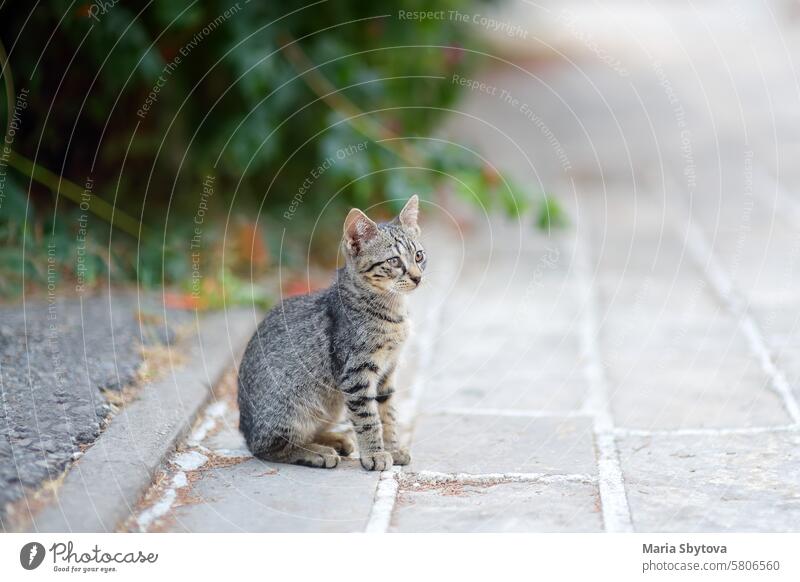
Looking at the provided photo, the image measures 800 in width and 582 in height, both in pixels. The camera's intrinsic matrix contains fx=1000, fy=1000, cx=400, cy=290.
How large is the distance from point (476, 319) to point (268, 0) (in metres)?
2.59

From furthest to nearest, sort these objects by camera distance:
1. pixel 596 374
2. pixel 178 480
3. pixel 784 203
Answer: pixel 784 203
pixel 596 374
pixel 178 480

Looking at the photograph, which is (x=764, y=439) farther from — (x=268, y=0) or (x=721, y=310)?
(x=268, y=0)

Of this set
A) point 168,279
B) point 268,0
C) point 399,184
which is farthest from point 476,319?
point 268,0

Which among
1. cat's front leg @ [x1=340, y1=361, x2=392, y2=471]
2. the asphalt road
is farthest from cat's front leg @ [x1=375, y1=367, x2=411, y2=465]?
the asphalt road

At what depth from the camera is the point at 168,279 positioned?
6328 millimetres

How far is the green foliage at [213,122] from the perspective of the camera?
6316mm

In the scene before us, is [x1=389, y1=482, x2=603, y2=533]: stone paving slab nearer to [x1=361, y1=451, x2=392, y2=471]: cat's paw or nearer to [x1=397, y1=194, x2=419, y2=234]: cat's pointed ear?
[x1=361, y1=451, x2=392, y2=471]: cat's paw

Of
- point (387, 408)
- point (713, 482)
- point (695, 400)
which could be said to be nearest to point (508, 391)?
point (695, 400)

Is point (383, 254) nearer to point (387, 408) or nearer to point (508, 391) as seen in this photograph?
point (387, 408)

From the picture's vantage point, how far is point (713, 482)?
3.70 metres

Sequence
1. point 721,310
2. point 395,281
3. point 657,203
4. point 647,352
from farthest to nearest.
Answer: point 657,203 < point 721,310 < point 647,352 < point 395,281

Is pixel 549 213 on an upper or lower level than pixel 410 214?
upper

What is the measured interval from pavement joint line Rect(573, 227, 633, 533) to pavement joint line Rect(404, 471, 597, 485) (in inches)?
4.0

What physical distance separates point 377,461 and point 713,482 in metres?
1.27
